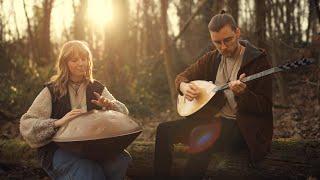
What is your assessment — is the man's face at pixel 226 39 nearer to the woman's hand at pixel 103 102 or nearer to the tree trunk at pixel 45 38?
the woman's hand at pixel 103 102

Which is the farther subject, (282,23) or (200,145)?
(282,23)

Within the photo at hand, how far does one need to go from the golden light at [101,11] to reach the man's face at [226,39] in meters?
7.07

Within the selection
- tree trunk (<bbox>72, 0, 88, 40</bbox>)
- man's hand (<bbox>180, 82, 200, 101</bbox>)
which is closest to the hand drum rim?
man's hand (<bbox>180, 82, 200, 101</bbox>)

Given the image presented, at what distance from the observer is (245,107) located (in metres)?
3.92

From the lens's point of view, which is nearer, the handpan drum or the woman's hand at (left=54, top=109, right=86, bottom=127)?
the handpan drum

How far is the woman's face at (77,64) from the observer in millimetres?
3916

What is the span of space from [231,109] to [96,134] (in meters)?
1.44

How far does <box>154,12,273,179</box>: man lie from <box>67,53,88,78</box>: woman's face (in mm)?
1004

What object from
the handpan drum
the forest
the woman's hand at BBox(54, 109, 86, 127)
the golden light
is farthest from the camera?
Result: the golden light

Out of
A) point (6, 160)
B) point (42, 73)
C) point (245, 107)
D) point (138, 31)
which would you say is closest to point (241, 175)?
point (245, 107)

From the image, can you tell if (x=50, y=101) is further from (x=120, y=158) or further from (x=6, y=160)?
(x=6, y=160)

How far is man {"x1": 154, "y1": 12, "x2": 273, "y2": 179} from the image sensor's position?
3.96 meters

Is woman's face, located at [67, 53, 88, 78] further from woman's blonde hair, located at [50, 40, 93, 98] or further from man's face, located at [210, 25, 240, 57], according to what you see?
man's face, located at [210, 25, 240, 57]

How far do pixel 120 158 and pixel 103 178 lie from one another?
26 centimetres
